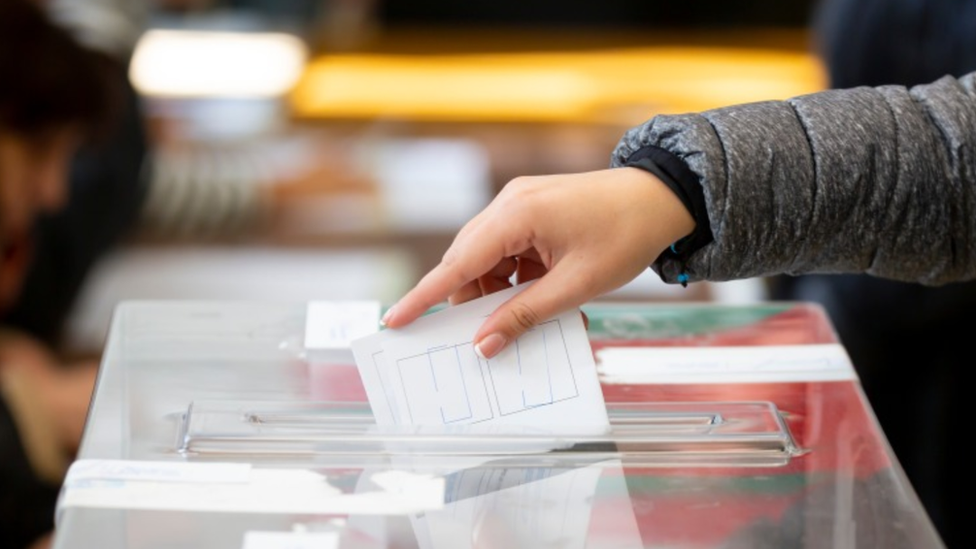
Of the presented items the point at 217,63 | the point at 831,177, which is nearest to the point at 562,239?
the point at 831,177

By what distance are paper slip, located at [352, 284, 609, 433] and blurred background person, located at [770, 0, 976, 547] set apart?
2.61ft

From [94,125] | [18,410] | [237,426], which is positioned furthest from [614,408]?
[94,125]

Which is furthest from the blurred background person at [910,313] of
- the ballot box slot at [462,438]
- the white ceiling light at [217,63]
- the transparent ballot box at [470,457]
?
the white ceiling light at [217,63]

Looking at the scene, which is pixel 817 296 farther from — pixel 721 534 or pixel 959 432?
pixel 721 534

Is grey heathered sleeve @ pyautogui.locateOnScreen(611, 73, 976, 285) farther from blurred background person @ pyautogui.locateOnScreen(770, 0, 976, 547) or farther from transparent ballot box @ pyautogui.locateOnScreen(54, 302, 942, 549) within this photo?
blurred background person @ pyautogui.locateOnScreen(770, 0, 976, 547)

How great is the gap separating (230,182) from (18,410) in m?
1.19

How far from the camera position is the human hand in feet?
2.51

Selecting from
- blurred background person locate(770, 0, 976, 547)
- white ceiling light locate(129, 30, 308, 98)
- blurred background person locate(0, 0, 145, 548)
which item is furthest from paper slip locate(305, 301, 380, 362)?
white ceiling light locate(129, 30, 308, 98)

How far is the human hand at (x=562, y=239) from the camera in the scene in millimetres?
764

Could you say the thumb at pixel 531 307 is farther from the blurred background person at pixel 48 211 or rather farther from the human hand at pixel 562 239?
the blurred background person at pixel 48 211

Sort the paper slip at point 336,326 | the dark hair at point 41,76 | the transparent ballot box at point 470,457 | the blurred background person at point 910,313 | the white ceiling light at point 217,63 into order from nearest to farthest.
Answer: the transparent ballot box at point 470,457 → the paper slip at point 336,326 → the blurred background person at point 910,313 → the dark hair at point 41,76 → the white ceiling light at point 217,63

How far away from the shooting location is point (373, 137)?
9.40 ft

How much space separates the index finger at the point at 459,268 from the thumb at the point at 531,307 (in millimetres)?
28

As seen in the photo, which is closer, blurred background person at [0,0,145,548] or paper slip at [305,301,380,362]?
paper slip at [305,301,380,362]
